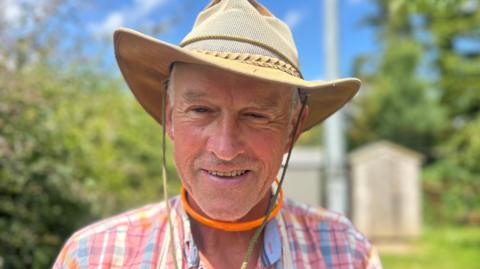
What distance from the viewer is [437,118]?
2206 cm

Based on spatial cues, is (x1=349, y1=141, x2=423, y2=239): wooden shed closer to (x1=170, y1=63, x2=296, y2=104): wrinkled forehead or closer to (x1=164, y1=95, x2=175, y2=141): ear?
(x1=164, y1=95, x2=175, y2=141): ear

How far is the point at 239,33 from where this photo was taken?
5.28 ft

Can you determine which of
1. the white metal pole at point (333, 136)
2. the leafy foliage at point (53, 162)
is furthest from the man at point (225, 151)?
the white metal pole at point (333, 136)

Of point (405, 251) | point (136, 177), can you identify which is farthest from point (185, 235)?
point (405, 251)

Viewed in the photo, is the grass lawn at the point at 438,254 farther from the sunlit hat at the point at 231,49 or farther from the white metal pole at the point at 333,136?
the sunlit hat at the point at 231,49

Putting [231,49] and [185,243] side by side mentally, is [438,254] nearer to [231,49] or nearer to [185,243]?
[185,243]

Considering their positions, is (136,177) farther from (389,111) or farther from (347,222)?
(389,111)

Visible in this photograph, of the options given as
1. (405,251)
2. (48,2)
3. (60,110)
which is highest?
(48,2)

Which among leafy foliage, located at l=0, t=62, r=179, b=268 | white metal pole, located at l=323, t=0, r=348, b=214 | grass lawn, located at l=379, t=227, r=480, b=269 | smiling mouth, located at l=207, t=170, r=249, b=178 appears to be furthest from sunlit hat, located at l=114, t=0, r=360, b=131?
grass lawn, located at l=379, t=227, r=480, b=269

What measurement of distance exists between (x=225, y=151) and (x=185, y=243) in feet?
1.20

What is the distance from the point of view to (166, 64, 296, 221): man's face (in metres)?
1.58

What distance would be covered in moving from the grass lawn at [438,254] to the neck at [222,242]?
21.7 ft

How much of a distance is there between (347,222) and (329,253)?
0.19m

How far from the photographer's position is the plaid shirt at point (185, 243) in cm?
169
